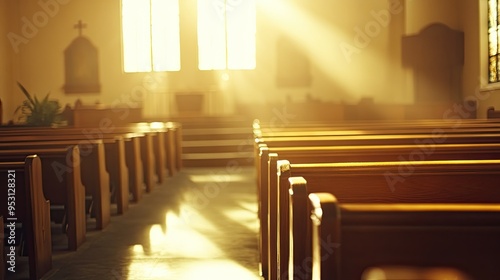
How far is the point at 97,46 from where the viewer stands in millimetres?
13891

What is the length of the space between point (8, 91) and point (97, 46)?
93.6 inches

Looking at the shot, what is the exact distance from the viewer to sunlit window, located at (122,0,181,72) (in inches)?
555

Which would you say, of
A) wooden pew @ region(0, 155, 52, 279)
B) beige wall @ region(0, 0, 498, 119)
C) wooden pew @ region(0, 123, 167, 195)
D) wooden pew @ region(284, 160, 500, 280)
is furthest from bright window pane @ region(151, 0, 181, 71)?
wooden pew @ region(284, 160, 500, 280)

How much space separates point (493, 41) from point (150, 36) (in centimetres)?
831

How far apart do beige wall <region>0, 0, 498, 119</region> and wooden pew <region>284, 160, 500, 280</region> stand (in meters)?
11.5

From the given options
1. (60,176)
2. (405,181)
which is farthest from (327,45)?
(405,181)

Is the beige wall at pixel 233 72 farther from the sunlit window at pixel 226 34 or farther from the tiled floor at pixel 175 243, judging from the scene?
the tiled floor at pixel 175 243

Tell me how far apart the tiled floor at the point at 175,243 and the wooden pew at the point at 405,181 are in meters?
1.19

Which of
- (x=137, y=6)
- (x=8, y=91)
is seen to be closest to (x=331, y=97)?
(x=137, y=6)

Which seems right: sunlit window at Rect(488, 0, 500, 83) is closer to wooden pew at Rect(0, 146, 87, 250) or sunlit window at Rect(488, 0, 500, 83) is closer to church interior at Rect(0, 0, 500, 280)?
church interior at Rect(0, 0, 500, 280)

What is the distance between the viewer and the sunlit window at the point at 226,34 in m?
14.1

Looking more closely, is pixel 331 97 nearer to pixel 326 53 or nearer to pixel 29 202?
pixel 326 53

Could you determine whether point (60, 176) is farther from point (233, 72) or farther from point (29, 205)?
point (233, 72)

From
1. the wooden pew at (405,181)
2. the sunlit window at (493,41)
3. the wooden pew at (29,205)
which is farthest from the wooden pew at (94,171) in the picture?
the sunlit window at (493,41)
